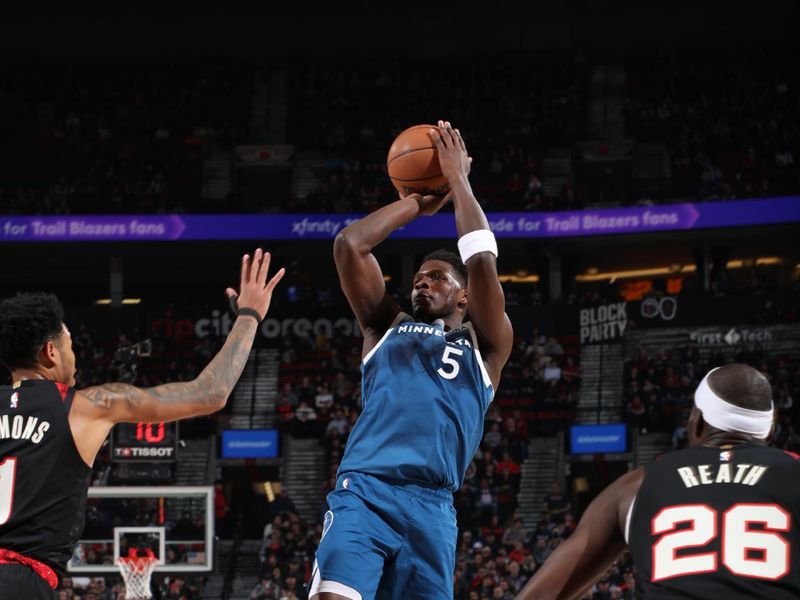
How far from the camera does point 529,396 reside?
27.0 m

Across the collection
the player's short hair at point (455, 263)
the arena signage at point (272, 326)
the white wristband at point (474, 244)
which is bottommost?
the player's short hair at point (455, 263)

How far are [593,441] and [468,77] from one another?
14.5 m

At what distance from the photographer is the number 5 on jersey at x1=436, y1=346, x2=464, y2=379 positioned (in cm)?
563

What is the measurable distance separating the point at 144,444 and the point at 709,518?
1380 centimetres

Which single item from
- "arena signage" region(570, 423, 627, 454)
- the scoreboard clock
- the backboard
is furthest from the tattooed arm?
"arena signage" region(570, 423, 627, 454)

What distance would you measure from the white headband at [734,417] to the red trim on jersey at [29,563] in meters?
2.41

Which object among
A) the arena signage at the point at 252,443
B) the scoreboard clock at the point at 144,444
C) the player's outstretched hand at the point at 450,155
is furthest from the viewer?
the arena signage at the point at 252,443

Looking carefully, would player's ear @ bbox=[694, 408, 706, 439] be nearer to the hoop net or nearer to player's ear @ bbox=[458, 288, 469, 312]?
player's ear @ bbox=[458, 288, 469, 312]

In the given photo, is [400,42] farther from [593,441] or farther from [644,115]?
[593,441]

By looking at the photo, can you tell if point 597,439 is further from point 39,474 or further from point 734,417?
point 734,417

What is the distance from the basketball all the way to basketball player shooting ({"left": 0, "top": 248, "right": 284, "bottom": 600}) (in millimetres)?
2037

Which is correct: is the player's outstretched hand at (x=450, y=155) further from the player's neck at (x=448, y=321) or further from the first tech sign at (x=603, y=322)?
the first tech sign at (x=603, y=322)

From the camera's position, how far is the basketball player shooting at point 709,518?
3408mm

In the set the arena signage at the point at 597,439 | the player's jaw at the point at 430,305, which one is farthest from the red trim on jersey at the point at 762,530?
the arena signage at the point at 597,439
